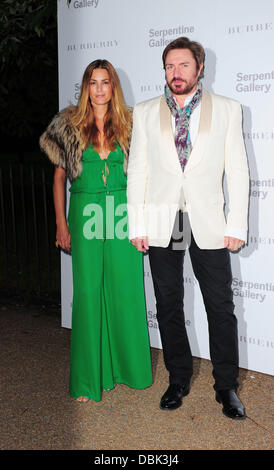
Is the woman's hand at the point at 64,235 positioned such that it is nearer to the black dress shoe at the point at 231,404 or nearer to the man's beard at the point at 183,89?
the man's beard at the point at 183,89

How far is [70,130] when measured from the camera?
381cm

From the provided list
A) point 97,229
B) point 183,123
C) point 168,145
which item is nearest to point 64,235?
point 97,229

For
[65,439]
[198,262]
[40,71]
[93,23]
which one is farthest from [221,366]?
[40,71]

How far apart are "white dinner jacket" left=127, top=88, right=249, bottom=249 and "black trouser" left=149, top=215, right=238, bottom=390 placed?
4.5 inches

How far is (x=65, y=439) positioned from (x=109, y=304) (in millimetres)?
975

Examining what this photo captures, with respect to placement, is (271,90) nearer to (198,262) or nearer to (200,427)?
(198,262)

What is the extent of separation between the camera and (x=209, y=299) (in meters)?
Answer: 3.76

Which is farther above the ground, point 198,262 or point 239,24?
point 239,24

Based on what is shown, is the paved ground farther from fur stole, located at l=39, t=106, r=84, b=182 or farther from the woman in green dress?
fur stole, located at l=39, t=106, r=84, b=182

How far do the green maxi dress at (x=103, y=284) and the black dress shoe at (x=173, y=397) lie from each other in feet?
0.94

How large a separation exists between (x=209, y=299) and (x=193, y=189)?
0.74 meters

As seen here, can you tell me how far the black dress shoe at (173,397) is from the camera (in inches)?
152

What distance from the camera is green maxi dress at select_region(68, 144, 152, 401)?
3840 mm

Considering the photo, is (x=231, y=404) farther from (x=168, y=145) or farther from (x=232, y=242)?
(x=168, y=145)
